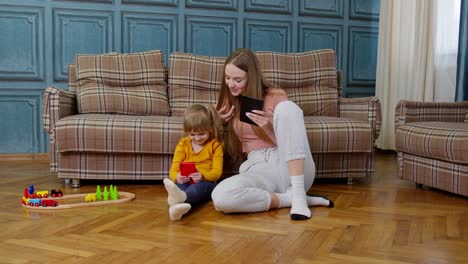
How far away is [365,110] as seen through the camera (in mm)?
2889

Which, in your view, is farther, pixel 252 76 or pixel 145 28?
pixel 145 28

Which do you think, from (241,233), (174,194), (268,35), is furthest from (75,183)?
(268,35)

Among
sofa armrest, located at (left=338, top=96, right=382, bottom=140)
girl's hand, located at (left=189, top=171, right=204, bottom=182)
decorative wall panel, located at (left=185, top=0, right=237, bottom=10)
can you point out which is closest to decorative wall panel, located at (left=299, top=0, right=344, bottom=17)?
decorative wall panel, located at (left=185, top=0, right=237, bottom=10)

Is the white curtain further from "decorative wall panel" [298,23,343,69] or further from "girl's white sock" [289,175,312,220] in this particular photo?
"girl's white sock" [289,175,312,220]

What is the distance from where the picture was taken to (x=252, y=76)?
2.14 m

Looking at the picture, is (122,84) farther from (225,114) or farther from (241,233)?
(241,233)

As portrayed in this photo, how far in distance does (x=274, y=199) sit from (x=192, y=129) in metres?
0.53

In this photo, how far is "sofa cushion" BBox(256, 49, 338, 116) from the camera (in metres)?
3.11

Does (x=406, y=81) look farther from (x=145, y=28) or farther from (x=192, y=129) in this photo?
(x=192, y=129)

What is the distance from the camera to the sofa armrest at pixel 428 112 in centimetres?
279

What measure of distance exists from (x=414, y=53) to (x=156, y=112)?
7.63ft

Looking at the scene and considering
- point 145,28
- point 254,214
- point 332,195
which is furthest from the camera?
point 145,28

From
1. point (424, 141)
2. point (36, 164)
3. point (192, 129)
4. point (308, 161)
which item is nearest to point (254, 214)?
point (308, 161)

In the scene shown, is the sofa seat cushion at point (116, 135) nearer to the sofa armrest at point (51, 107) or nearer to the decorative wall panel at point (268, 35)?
the sofa armrest at point (51, 107)
